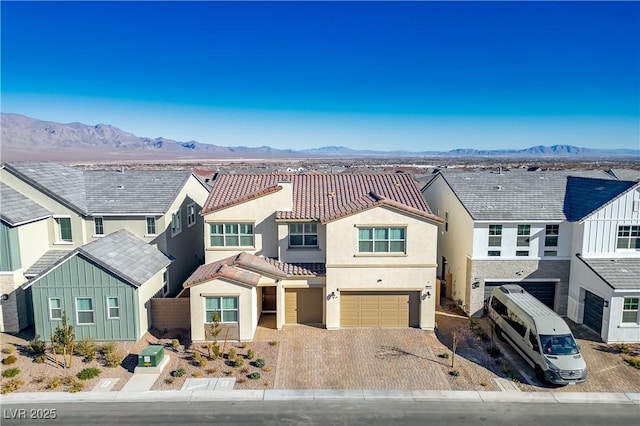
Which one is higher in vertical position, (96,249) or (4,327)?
(96,249)

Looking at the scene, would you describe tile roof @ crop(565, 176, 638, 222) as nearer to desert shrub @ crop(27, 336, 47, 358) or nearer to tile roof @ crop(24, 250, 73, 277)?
desert shrub @ crop(27, 336, 47, 358)

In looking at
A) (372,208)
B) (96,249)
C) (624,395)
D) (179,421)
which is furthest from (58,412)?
(624,395)

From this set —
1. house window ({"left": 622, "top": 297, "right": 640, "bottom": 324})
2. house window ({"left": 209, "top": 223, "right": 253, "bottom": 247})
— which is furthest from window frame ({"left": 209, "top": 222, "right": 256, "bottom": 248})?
house window ({"left": 622, "top": 297, "right": 640, "bottom": 324})

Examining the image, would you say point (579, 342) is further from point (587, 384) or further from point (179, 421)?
point (179, 421)

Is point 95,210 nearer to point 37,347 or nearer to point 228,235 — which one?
point 228,235

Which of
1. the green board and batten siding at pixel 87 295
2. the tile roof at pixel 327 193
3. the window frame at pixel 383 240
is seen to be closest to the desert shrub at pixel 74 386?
the green board and batten siding at pixel 87 295

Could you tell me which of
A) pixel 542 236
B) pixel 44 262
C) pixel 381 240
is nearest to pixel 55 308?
pixel 44 262
